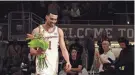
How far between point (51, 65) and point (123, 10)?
28.8 ft

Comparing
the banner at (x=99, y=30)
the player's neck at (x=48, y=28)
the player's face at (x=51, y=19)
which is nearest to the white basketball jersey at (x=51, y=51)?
the player's neck at (x=48, y=28)

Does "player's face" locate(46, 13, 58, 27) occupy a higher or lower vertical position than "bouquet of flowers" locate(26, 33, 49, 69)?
higher

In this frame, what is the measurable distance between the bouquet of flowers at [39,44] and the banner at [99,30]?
7.36m

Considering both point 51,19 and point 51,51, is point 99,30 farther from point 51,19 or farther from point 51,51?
point 51,19

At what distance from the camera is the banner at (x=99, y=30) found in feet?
46.4

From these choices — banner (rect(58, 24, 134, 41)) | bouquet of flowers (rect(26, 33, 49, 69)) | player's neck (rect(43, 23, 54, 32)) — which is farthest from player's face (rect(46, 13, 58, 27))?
banner (rect(58, 24, 134, 41))

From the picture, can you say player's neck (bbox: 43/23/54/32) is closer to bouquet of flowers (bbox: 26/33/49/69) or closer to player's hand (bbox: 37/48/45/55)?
bouquet of flowers (bbox: 26/33/49/69)

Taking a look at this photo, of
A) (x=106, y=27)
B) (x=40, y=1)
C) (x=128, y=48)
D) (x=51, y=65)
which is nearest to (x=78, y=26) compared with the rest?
(x=106, y=27)

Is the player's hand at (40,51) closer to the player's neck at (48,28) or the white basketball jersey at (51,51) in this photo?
the white basketball jersey at (51,51)

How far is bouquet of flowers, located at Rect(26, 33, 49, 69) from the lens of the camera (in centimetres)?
655

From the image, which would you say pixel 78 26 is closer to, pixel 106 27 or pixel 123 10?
pixel 106 27

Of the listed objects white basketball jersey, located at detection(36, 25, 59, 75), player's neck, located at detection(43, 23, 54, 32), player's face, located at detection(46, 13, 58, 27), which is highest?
player's face, located at detection(46, 13, 58, 27)

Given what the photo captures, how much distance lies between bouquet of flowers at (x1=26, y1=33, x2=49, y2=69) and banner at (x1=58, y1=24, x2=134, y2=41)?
7364mm

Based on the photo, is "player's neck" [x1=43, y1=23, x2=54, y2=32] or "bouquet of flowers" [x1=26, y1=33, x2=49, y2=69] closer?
"bouquet of flowers" [x1=26, y1=33, x2=49, y2=69]
